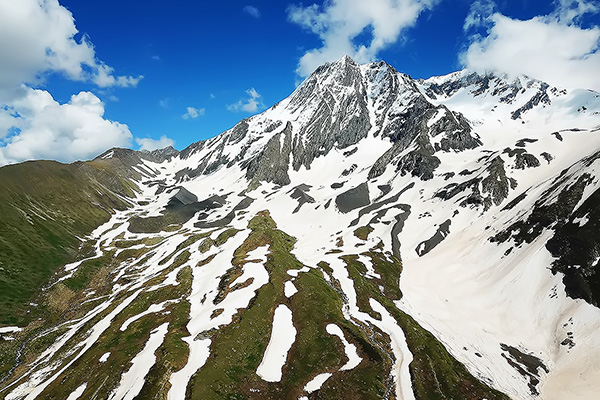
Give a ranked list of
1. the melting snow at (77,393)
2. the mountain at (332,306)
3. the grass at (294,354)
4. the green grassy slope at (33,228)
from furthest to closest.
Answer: the green grassy slope at (33,228)
the mountain at (332,306)
the melting snow at (77,393)
the grass at (294,354)

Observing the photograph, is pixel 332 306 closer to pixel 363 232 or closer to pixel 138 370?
pixel 138 370

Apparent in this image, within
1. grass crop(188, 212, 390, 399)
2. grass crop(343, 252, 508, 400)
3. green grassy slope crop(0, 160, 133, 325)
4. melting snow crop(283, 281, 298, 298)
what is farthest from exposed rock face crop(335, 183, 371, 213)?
green grassy slope crop(0, 160, 133, 325)

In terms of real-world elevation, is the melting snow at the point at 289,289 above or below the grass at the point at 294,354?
above

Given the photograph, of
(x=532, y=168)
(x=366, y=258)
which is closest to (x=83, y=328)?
(x=366, y=258)

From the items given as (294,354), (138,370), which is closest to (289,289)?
(294,354)

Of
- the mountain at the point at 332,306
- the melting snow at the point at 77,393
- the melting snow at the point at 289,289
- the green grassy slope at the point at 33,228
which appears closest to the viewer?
the melting snow at the point at 77,393

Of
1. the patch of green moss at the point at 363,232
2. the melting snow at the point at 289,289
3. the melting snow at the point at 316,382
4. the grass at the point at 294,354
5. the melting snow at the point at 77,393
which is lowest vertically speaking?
the melting snow at the point at 316,382

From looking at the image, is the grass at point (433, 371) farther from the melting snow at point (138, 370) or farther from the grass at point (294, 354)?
the melting snow at point (138, 370)

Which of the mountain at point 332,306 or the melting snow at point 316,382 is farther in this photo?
the mountain at point 332,306

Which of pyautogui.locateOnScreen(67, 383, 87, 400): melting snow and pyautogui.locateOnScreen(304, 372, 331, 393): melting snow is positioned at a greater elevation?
pyautogui.locateOnScreen(67, 383, 87, 400): melting snow

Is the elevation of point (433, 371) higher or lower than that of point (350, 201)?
lower

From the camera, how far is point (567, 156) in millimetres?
173750

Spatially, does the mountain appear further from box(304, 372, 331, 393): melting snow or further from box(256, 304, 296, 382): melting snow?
box(256, 304, 296, 382): melting snow

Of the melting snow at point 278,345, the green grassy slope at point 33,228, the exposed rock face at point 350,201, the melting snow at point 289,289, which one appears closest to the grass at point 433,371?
the melting snow at point 289,289
